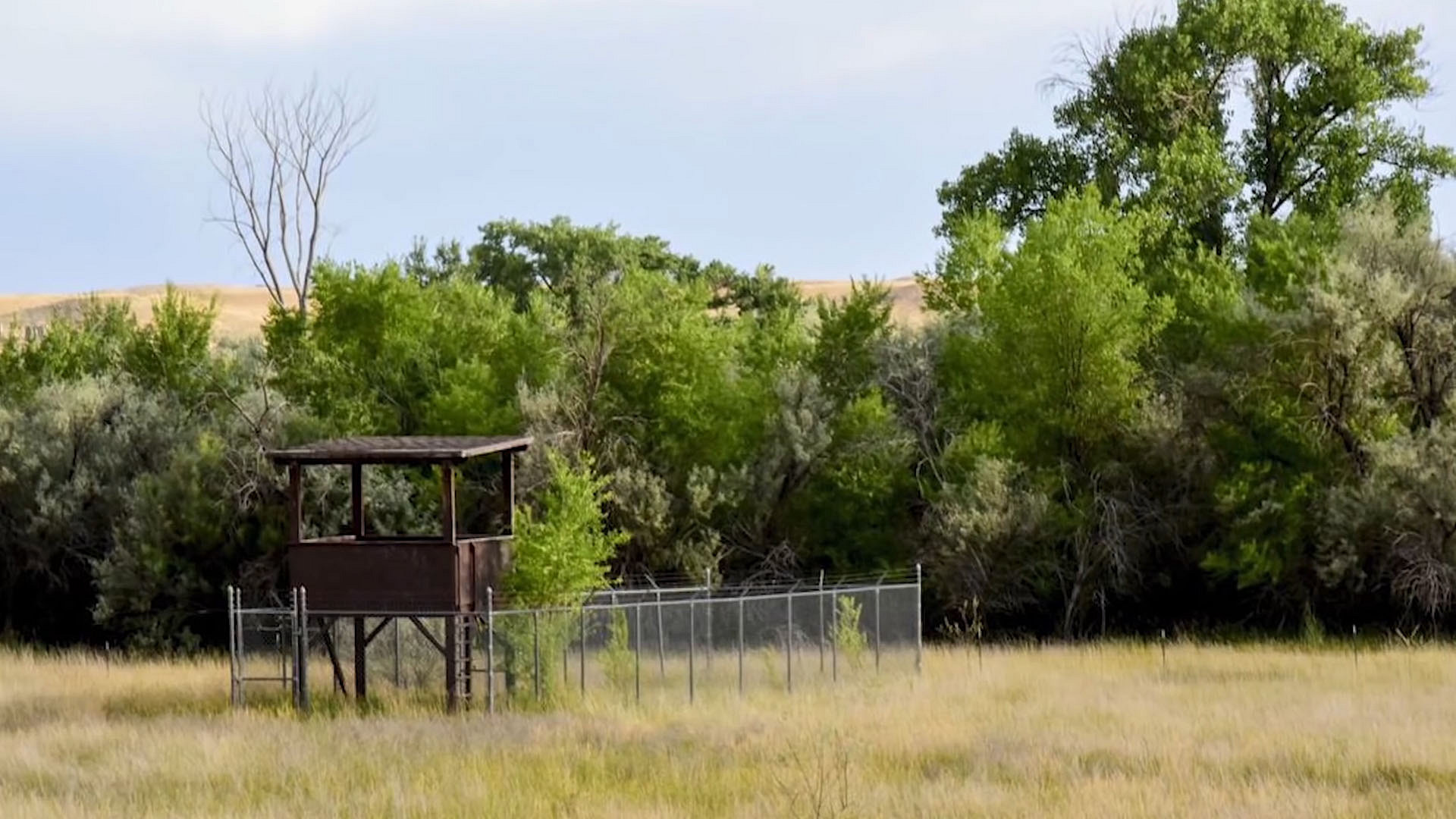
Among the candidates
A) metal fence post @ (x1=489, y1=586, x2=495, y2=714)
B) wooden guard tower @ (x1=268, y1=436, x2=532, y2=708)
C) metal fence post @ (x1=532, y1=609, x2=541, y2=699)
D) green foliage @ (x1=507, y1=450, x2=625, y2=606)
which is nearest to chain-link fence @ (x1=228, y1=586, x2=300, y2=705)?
wooden guard tower @ (x1=268, y1=436, x2=532, y2=708)

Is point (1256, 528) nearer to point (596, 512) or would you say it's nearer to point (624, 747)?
point (596, 512)

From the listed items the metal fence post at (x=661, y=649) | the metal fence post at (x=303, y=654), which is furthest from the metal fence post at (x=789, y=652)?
the metal fence post at (x=303, y=654)

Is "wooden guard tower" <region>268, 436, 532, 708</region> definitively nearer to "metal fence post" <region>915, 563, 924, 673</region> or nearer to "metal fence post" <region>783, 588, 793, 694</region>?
"metal fence post" <region>783, 588, 793, 694</region>

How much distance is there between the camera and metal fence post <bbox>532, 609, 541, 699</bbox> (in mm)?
27375

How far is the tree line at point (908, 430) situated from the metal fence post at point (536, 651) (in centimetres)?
521

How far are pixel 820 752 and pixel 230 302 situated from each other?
145116 mm

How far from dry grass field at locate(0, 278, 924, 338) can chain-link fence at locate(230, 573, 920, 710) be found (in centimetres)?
9814

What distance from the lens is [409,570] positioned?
28219 millimetres

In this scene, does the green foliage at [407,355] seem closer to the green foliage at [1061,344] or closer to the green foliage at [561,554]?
the green foliage at [1061,344]

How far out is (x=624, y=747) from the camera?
23125mm

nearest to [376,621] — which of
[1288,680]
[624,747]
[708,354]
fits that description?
[708,354]

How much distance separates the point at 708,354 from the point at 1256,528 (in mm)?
12575

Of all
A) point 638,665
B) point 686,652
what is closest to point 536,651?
point 638,665

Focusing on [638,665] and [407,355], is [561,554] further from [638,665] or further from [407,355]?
[407,355]
